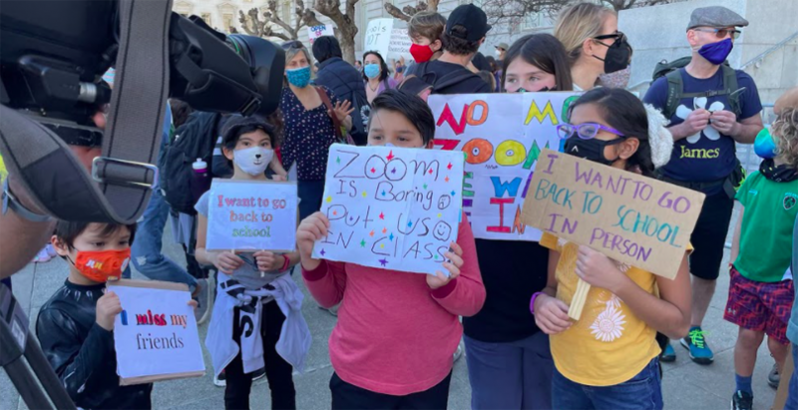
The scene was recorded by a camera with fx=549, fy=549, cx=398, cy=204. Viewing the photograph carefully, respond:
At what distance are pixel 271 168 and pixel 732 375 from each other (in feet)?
9.93

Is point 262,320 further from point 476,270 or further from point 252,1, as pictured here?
point 252,1

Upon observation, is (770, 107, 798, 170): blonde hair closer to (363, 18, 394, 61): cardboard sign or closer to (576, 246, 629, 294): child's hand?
(576, 246, 629, 294): child's hand

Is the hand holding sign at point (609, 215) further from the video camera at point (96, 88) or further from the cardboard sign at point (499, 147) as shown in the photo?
the video camera at point (96, 88)

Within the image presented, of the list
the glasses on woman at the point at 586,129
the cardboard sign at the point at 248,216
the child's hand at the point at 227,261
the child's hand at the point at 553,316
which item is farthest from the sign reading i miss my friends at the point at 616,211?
the child's hand at the point at 227,261

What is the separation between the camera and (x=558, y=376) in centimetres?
188

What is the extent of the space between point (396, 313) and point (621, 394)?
0.74 metres

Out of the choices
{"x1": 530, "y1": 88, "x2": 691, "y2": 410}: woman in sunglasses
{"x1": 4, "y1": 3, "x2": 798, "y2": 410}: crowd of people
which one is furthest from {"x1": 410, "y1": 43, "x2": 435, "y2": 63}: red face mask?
{"x1": 530, "y1": 88, "x2": 691, "y2": 410}: woman in sunglasses

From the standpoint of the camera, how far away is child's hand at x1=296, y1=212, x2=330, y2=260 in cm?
179

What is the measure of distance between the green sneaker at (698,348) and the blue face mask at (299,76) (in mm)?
3263

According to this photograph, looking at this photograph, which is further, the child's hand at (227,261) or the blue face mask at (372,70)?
the blue face mask at (372,70)

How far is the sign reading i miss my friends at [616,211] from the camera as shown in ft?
4.90

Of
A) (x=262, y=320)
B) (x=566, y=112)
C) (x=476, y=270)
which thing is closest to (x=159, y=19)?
(x=476, y=270)

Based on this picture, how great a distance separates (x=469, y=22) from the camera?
2609mm

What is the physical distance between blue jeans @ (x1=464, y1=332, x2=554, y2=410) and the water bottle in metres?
2.35
